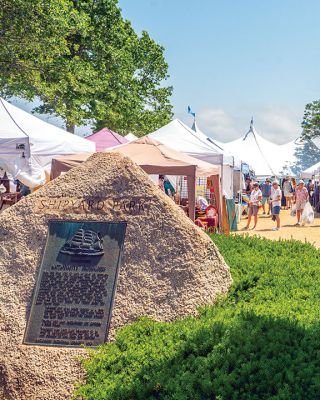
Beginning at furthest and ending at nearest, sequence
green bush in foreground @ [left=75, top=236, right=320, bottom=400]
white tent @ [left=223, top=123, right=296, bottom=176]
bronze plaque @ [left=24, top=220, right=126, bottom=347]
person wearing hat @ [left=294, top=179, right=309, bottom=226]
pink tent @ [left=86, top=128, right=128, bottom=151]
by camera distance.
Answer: white tent @ [left=223, top=123, right=296, bottom=176]
pink tent @ [left=86, top=128, right=128, bottom=151]
person wearing hat @ [left=294, top=179, right=309, bottom=226]
bronze plaque @ [left=24, top=220, right=126, bottom=347]
green bush in foreground @ [left=75, top=236, right=320, bottom=400]

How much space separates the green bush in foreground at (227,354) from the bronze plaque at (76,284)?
0.28 meters

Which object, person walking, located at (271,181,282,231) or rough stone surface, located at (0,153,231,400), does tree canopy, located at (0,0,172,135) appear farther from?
rough stone surface, located at (0,153,231,400)

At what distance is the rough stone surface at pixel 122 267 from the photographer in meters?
4.56

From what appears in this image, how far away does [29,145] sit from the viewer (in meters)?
12.5

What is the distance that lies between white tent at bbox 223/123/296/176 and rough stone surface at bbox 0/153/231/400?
2824 cm

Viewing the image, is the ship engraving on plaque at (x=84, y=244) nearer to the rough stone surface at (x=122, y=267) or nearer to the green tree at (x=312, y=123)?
the rough stone surface at (x=122, y=267)

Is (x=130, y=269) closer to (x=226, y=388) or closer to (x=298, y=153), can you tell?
(x=226, y=388)

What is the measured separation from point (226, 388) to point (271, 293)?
1.82 meters

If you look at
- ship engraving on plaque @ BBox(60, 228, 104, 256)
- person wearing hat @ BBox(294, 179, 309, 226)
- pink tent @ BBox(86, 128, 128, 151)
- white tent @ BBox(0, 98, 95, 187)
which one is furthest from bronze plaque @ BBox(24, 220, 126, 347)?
pink tent @ BBox(86, 128, 128, 151)

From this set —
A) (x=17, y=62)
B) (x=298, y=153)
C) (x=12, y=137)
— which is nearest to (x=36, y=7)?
(x=17, y=62)

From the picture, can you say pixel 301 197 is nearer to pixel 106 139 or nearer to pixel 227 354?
pixel 106 139

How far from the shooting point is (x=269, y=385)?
11.1 ft

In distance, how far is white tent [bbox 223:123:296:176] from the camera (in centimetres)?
3362

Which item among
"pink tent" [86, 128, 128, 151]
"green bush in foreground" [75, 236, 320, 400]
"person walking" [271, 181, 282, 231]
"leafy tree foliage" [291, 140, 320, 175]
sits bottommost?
"green bush in foreground" [75, 236, 320, 400]
